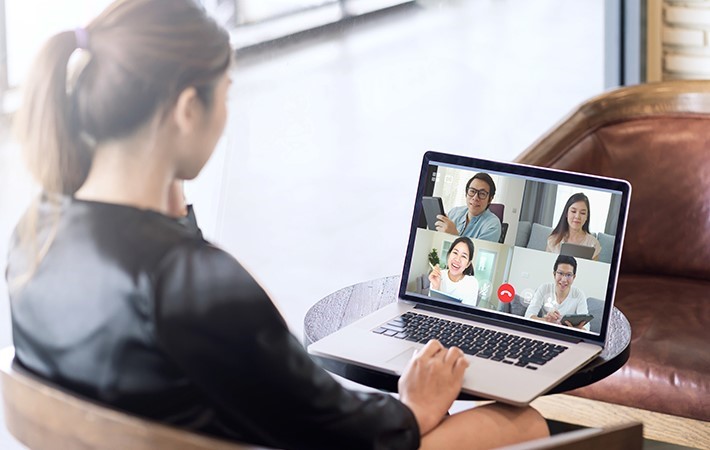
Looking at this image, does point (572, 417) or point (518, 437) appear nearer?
point (518, 437)

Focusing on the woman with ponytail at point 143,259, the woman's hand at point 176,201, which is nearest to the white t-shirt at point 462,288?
the woman's hand at point 176,201

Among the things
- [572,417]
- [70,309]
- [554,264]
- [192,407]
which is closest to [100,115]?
[70,309]

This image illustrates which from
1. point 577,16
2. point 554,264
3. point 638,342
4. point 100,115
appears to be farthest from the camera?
point 577,16

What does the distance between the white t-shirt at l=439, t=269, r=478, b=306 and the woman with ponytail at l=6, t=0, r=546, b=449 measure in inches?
25.2

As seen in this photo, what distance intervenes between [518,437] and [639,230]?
1277mm

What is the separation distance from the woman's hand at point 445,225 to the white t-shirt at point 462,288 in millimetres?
72

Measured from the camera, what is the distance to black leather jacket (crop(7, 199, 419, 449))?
1.10m

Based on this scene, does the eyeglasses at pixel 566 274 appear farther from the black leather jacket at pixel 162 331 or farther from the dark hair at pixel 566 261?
the black leather jacket at pixel 162 331

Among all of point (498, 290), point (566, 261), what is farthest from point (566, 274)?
point (498, 290)

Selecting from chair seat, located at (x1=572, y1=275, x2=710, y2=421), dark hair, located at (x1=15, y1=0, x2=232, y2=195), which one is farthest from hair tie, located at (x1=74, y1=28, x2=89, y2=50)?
A: chair seat, located at (x1=572, y1=275, x2=710, y2=421)

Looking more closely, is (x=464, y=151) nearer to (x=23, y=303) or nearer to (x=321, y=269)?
(x=321, y=269)

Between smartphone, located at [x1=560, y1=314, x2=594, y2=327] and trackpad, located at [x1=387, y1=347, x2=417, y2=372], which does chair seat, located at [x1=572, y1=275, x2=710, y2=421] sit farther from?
trackpad, located at [x1=387, y1=347, x2=417, y2=372]

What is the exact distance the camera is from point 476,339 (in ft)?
5.65

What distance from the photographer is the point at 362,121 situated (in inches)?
190
